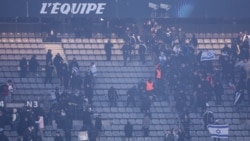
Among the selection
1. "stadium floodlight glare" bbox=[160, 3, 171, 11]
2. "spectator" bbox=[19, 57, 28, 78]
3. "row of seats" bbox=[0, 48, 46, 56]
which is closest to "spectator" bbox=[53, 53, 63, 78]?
"spectator" bbox=[19, 57, 28, 78]

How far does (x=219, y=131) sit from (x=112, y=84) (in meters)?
6.89

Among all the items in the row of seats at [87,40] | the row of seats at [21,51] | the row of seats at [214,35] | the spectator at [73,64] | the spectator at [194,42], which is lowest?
the spectator at [73,64]

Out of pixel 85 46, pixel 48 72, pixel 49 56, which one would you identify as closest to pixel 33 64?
pixel 49 56

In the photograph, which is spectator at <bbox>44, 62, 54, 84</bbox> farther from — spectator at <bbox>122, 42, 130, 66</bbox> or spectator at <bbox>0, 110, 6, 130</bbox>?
spectator at <bbox>0, 110, 6, 130</bbox>

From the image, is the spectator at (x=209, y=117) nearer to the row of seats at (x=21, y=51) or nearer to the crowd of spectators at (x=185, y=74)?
the crowd of spectators at (x=185, y=74)

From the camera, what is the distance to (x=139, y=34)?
3850cm

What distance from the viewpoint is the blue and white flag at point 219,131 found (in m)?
30.3

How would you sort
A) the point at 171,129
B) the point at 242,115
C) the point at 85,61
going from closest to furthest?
the point at 171,129
the point at 242,115
the point at 85,61

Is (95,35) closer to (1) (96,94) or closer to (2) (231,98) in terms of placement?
(1) (96,94)

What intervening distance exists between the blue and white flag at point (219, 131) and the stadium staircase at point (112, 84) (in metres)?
1.14

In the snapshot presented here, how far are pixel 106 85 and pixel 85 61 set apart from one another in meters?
2.51

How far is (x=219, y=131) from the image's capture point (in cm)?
3042

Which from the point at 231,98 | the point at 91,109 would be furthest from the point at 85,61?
the point at 231,98

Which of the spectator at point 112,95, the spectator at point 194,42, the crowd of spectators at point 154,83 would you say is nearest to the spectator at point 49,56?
the crowd of spectators at point 154,83
